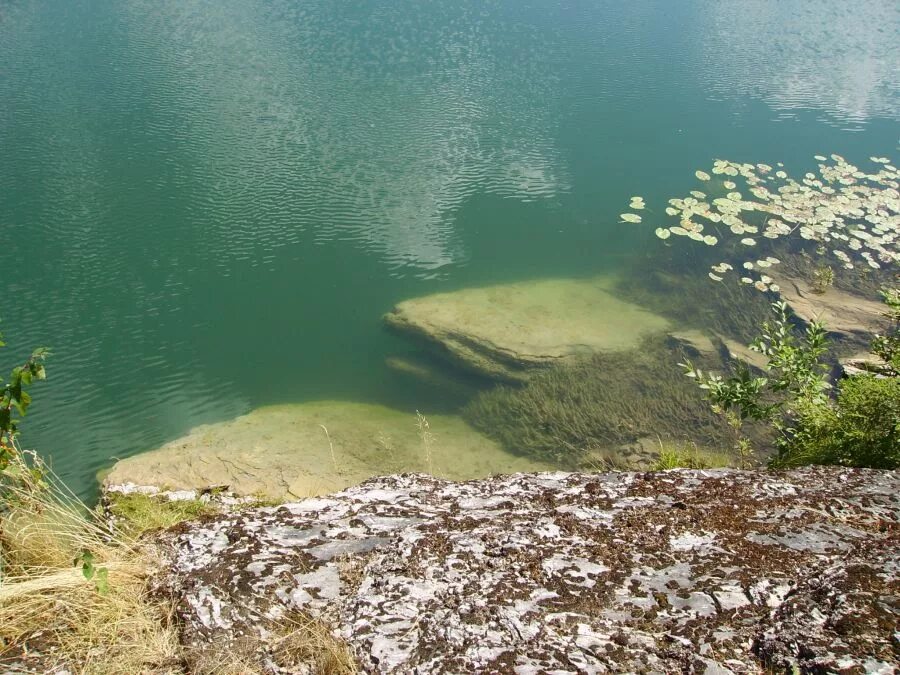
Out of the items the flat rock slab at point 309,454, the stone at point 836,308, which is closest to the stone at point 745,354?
the stone at point 836,308

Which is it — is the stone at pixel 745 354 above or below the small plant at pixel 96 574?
below

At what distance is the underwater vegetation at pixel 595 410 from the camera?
22.6 feet

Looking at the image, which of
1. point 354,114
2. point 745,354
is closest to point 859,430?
point 745,354

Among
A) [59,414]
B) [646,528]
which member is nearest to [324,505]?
[646,528]

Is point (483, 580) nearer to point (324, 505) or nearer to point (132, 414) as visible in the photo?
point (324, 505)

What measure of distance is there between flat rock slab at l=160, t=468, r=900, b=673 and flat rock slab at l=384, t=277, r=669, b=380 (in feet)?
16.9

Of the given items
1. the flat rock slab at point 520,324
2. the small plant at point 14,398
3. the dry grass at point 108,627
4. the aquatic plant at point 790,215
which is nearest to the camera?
the dry grass at point 108,627

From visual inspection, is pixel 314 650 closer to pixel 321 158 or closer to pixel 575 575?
pixel 575 575

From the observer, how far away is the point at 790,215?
1088 cm

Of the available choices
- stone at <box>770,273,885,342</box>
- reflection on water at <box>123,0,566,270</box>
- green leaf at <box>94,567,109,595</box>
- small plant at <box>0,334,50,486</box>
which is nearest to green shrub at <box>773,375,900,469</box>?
green leaf at <box>94,567,109,595</box>

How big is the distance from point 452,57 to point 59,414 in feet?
42.7

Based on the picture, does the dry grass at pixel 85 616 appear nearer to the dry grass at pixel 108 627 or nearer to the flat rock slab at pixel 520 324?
the dry grass at pixel 108 627

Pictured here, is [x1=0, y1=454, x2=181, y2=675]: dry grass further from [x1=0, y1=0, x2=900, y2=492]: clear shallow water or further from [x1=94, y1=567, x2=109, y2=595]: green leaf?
[x1=0, y1=0, x2=900, y2=492]: clear shallow water

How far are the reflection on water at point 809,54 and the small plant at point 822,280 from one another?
6710mm
